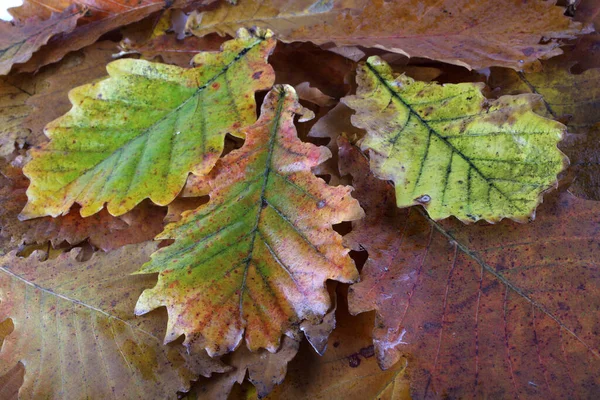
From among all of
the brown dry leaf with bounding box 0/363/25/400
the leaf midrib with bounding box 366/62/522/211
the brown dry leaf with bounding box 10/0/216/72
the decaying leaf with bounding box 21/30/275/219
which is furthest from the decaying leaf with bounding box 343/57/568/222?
the brown dry leaf with bounding box 0/363/25/400

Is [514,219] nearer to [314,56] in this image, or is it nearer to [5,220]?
[314,56]

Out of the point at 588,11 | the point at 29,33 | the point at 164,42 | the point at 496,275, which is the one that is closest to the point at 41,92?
the point at 29,33

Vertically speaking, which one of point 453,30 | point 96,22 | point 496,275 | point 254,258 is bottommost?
point 496,275

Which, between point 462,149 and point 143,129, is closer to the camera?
point 462,149

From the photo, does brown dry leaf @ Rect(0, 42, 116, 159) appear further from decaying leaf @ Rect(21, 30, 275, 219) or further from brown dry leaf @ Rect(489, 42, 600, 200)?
brown dry leaf @ Rect(489, 42, 600, 200)

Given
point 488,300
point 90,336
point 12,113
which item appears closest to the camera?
point 488,300

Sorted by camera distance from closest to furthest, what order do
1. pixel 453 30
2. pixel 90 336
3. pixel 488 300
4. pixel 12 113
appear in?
pixel 488 300 < pixel 90 336 < pixel 453 30 < pixel 12 113

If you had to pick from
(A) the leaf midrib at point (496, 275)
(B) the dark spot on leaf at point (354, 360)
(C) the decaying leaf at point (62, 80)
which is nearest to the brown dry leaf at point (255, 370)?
(B) the dark spot on leaf at point (354, 360)

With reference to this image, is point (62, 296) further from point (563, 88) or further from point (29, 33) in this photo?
point (563, 88)
